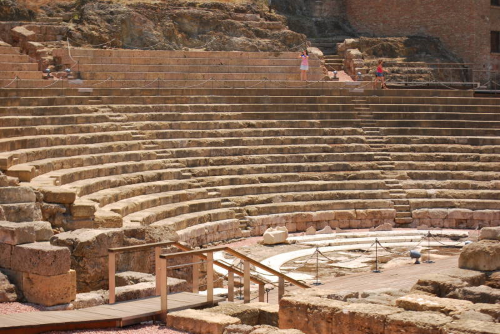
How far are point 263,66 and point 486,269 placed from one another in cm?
1428

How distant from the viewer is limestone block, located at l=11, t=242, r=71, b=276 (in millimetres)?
9070

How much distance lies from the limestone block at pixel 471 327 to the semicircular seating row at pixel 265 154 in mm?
8434

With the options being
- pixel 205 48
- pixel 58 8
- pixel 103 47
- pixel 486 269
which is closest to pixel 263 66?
pixel 205 48

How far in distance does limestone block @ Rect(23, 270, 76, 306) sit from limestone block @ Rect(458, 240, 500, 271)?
237 inches

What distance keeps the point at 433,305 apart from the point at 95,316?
3635 millimetres

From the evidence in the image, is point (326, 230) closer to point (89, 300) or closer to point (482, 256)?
point (482, 256)

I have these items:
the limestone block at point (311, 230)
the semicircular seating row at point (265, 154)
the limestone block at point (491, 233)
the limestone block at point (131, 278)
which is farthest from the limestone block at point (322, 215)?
the limestone block at point (131, 278)

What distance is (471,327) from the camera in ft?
25.0

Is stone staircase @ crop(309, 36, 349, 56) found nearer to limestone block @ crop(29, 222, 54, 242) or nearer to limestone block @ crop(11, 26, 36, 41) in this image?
limestone block @ crop(11, 26, 36, 41)

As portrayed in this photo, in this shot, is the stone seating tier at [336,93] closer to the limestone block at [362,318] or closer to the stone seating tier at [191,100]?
the stone seating tier at [191,100]

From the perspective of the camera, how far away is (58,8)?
2692 centimetres

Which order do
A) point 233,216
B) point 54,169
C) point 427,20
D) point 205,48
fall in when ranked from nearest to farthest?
point 54,169
point 233,216
point 205,48
point 427,20

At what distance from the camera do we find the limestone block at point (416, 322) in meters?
7.84

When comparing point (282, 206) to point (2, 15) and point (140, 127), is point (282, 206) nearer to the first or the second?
point (140, 127)
